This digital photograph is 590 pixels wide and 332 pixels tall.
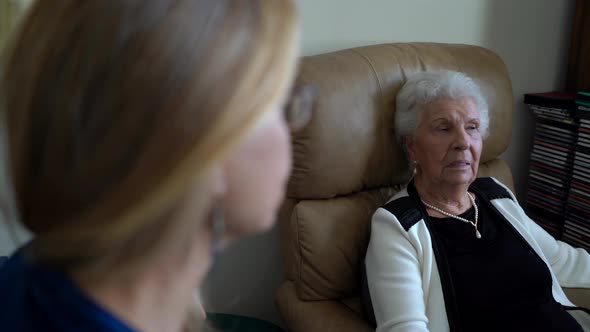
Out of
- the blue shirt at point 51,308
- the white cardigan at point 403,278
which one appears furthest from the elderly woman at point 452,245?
the blue shirt at point 51,308

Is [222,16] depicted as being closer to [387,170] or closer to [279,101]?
[279,101]

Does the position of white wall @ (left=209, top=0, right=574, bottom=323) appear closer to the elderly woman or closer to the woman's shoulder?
the elderly woman

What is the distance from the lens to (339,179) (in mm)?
1467

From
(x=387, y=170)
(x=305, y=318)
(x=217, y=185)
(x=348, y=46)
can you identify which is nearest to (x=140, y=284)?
(x=217, y=185)

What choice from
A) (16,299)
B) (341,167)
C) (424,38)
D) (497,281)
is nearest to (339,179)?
(341,167)

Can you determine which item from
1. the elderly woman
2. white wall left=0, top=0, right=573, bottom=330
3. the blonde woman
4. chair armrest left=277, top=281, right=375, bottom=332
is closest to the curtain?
white wall left=0, top=0, right=573, bottom=330

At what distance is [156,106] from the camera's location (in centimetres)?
51

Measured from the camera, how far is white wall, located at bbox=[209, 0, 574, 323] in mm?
1701

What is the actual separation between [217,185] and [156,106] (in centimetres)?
11

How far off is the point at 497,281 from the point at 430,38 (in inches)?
35.3

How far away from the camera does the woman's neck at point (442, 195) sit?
150 cm

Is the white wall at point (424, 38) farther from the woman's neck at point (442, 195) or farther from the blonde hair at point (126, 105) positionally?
the blonde hair at point (126, 105)

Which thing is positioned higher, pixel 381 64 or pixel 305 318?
pixel 381 64

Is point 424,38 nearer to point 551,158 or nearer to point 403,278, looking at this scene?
point 551,158
